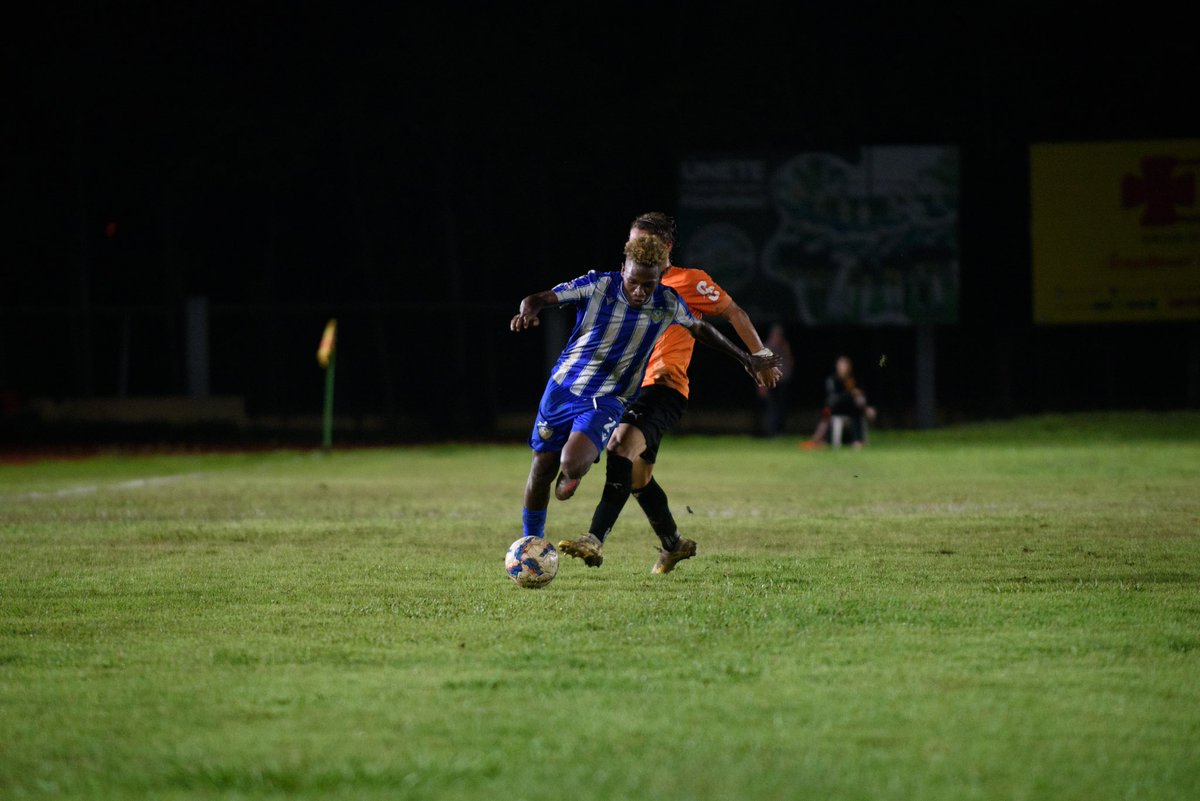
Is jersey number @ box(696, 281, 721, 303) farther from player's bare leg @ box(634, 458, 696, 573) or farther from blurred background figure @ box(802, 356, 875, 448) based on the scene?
blurred background figure @ box(802, 356, 875, 448)

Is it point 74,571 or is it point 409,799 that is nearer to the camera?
point 409,799

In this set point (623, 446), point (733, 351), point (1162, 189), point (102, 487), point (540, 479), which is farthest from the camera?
point (1162, 189)

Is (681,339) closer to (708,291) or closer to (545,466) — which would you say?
(708,291)

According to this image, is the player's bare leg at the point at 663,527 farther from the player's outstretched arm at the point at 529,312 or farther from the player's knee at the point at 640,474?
the player's outstretched arm at the point at 529,312

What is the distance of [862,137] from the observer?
135 ft

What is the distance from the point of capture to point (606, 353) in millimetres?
8727

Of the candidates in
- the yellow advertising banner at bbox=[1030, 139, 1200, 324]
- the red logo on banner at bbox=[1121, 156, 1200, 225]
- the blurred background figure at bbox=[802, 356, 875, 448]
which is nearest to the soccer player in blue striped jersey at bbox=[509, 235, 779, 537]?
the blurred background figure at bbox=[802, 356, 875, 448]

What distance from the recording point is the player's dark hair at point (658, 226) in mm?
8773

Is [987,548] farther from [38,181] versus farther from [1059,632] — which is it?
[38,181]

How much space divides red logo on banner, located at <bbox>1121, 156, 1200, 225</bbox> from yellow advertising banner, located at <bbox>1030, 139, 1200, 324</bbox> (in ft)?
Result: 0.06

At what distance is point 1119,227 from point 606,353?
24732 mm

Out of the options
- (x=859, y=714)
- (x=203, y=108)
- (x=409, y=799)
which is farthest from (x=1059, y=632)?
(x=203, y=108)

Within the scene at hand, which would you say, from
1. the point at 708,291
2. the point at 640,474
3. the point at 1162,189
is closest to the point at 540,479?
the point at 640,474

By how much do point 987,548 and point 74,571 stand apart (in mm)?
5862
